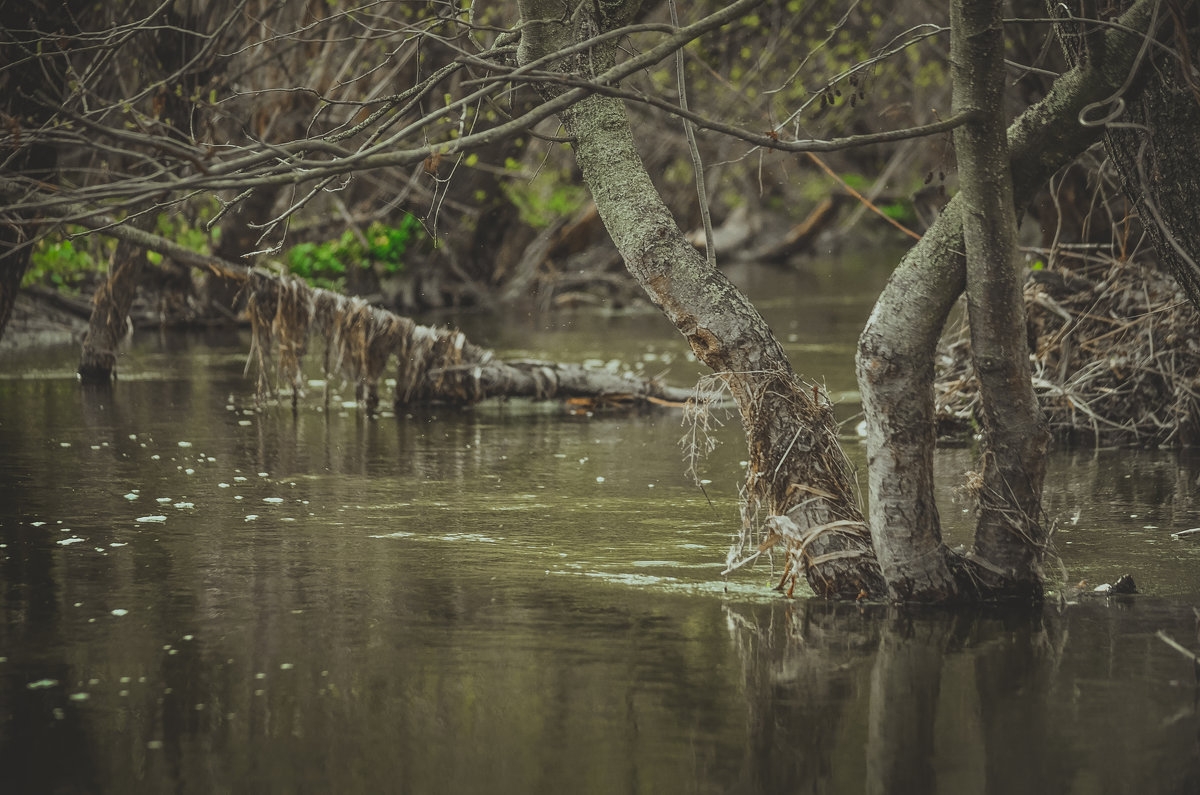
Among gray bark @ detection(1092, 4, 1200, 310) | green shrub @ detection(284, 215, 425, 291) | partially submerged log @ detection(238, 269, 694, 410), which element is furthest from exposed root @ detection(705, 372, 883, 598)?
green shrub @ detection(284, 215, 425, 291)

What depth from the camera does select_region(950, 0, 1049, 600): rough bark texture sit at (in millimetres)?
5988

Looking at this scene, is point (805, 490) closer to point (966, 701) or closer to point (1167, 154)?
point (966, 701)

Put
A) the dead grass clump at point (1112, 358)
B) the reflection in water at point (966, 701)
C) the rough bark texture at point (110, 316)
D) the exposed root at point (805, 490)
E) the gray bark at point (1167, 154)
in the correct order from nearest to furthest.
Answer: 1. the reflection in water at point (966, 701)
2. the gray bark at point (1167, 154)
3. the exposed root at point (805, 490)
4. the dead grass clump at point (1112, 358)
5. the rough bark texture at point (110, 316)

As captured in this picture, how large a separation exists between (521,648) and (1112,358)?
7.03 metres

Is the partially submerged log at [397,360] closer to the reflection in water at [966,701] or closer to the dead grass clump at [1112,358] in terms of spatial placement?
the dead grass clump at [1112,358]

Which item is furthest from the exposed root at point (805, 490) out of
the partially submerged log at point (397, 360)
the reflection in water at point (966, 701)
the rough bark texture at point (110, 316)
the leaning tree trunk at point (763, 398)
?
the rough bark texture at point (110, 316)

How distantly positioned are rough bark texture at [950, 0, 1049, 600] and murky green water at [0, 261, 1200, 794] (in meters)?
0.34

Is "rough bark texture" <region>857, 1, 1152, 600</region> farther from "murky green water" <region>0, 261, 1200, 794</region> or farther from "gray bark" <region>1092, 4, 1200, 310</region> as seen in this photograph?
"murky green water" <region>0, 261, 1200, 794</region>

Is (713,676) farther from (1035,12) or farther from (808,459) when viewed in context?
(1035,12)

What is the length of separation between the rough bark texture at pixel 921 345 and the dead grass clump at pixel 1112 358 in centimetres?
504

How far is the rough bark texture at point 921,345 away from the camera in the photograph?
618 cm

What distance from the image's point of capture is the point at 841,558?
21.6 feet

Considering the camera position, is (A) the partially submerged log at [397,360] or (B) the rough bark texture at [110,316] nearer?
(A) the partially submerged log at [397,360]

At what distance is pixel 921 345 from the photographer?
20.5ft
